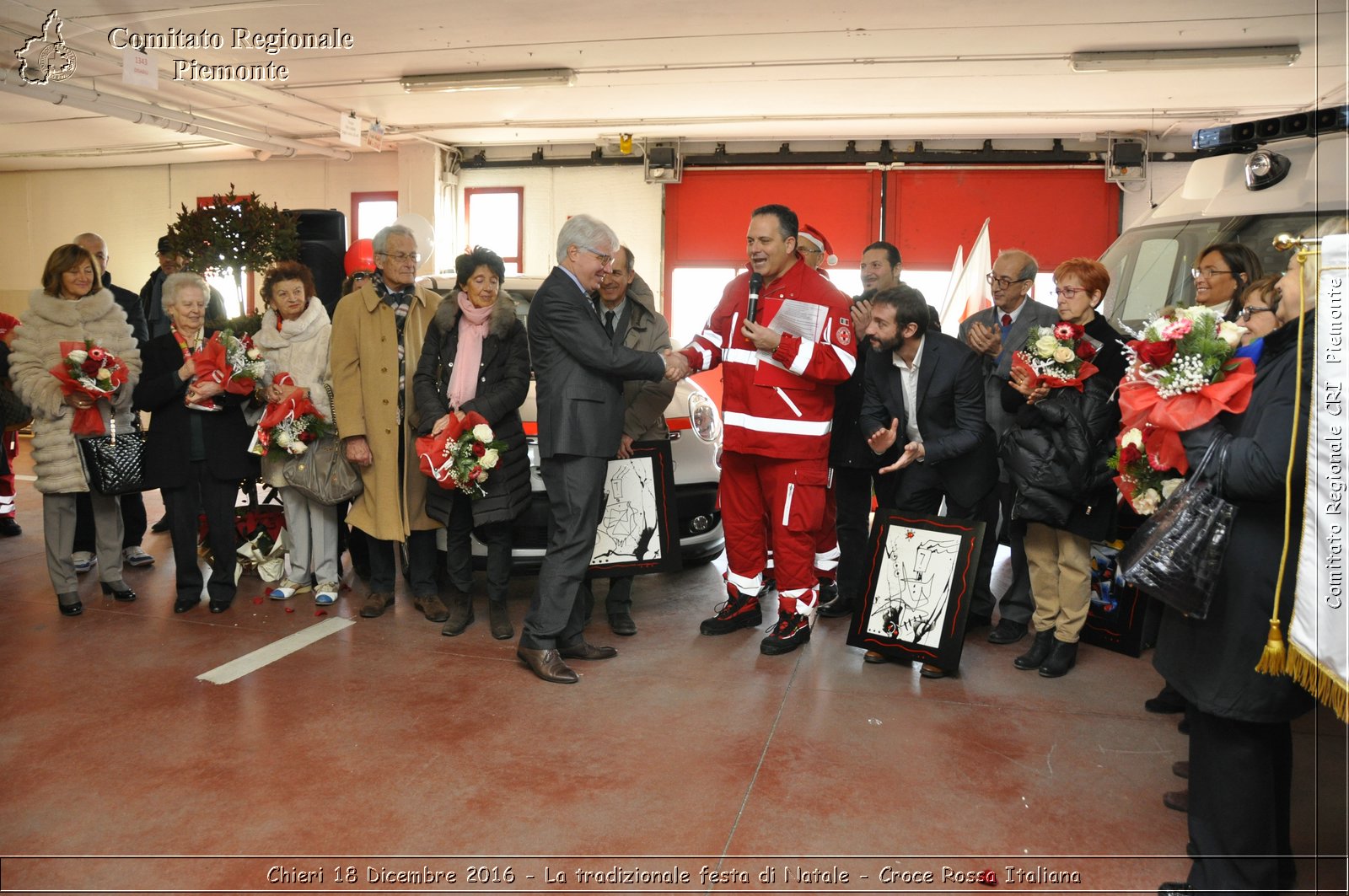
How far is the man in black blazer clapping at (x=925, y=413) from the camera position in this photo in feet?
14.5

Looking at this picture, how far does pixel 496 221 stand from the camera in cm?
1445

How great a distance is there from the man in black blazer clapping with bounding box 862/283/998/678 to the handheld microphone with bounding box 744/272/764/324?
1.73 ft

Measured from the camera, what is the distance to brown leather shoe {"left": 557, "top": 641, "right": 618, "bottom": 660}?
4.43 meters

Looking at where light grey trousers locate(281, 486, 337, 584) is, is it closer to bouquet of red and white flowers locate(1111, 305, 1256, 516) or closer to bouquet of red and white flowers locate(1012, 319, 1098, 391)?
bouquet of red and white flowers locate(1012, 319, 1098, 391)

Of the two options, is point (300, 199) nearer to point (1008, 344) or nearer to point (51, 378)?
point (51, 378)

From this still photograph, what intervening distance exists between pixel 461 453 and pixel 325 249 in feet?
11.3

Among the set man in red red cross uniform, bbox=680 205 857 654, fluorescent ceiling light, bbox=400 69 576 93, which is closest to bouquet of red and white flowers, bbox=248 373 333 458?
man in red red cross uniform, bbox=680 205 857 654

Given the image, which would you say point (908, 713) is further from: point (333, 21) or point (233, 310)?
point (233, 310)

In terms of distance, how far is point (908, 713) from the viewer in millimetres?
3871

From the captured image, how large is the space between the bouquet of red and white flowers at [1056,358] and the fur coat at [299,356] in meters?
3.41

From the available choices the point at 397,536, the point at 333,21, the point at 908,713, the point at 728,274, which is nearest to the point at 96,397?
the point at 397,536

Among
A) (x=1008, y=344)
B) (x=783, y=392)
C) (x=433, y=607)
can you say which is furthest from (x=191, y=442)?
(x=1008, y=344)

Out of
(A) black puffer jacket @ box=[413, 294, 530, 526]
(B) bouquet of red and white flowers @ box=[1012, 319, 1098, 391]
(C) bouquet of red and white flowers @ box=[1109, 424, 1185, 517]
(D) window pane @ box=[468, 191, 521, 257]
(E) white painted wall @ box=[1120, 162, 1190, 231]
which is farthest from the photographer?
(D) window pane @ box=[468, 191, 521, 257]

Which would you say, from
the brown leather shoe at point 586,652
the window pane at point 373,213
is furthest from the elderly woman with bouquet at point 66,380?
the window pane at point 373,213
